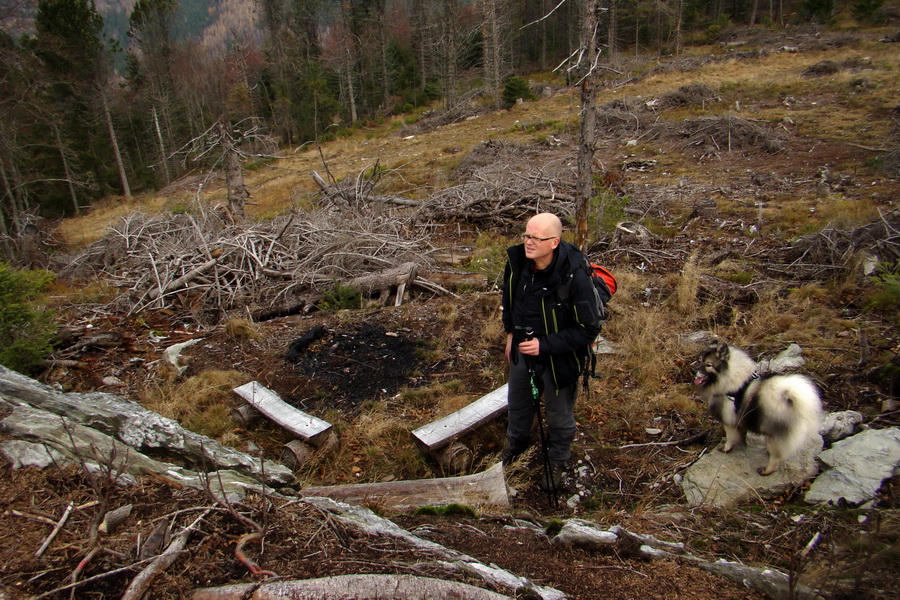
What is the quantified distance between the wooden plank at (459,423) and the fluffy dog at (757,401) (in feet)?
5.43

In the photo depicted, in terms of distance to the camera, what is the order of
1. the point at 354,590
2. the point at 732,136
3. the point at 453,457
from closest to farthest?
the point at 354,590
the point at 453,457
the point at 732,136

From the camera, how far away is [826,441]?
3.41 metres

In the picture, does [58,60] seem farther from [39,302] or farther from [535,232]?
[535,232]

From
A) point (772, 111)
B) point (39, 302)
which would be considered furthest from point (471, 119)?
point (39, 302)

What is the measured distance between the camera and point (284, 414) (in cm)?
419

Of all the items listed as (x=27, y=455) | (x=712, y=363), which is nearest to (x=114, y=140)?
(x=27, y=455)

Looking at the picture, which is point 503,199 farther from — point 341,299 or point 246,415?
point 246,415

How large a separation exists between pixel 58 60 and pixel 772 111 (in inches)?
1322

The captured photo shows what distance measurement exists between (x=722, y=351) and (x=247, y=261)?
22.7 feet

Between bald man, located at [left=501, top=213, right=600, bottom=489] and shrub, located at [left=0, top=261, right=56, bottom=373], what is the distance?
204 inches

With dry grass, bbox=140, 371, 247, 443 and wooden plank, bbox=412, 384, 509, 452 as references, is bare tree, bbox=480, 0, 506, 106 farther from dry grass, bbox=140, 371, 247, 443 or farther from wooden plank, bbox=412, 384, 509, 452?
wooden plank, bbox=412, 384, 509, 452

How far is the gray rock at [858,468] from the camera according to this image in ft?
9.12

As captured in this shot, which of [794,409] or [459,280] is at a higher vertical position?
[794,409]

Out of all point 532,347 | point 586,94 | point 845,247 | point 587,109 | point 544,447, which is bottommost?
point 544,447
